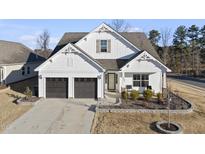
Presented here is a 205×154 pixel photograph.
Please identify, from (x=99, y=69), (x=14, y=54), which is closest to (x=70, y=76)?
(x=99, y=69)

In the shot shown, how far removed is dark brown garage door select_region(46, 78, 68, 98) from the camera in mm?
22766

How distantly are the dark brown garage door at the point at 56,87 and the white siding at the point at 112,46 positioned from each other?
4953mm

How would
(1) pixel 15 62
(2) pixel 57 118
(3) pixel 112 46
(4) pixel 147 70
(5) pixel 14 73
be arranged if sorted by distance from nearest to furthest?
(2) pixel 57 118
(4) pixel 147 70
(3) pixel 112 46
(5) pixel 14 73
(1) pixel 15 62

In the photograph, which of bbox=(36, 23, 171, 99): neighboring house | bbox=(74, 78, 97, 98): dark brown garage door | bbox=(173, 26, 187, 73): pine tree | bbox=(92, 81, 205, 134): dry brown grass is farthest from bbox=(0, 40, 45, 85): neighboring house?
bbox=(173, 26, 187, 73): pine tree

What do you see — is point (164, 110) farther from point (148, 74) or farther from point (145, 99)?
point (148, 74)

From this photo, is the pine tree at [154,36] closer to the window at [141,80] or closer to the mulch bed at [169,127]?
the window at [141,80]

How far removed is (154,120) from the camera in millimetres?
15883

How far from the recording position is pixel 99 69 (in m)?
22.5

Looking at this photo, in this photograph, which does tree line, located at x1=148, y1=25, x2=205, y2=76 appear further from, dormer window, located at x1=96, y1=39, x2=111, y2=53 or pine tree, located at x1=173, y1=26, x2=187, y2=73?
dormer window, located at x1=96, y1=39, x2=111, y2=53

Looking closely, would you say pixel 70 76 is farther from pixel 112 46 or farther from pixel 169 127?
pixel 169 127

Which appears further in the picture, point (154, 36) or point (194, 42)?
point (154, 36)

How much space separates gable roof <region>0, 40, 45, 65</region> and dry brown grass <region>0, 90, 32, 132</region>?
984cm

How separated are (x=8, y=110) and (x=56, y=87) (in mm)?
5615
